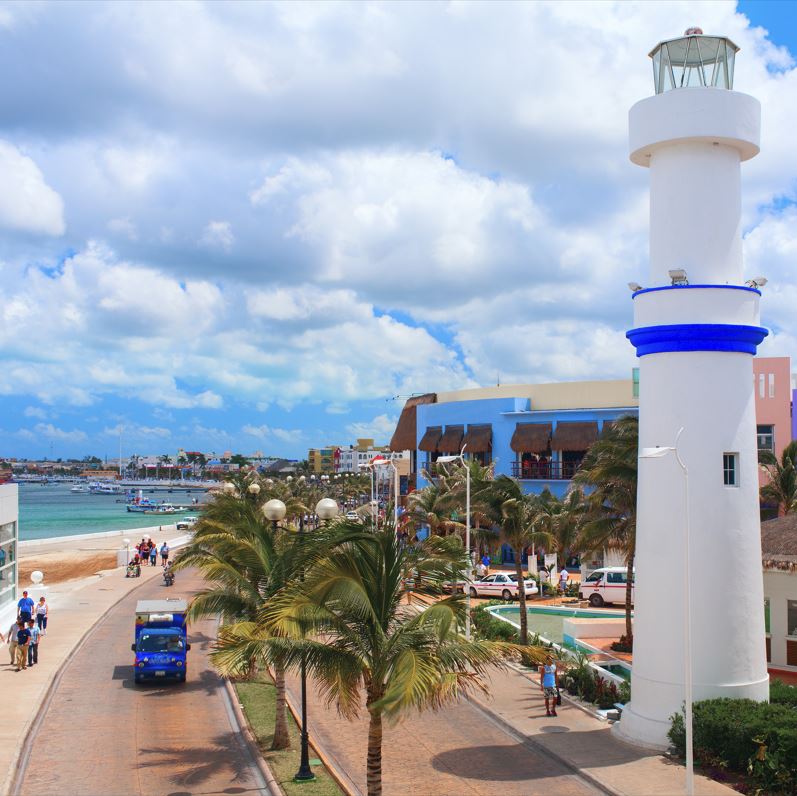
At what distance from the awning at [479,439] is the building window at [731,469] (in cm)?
3860

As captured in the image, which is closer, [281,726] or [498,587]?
[281,726]

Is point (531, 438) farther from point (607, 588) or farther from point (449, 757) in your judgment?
point (449, 757)

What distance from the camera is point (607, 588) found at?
117 feet

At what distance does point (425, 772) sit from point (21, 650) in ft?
40.0

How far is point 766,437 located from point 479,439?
54.4 feet

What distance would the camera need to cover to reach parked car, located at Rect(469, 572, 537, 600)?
38219mm

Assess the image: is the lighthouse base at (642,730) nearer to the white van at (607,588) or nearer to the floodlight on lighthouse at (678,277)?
the floodlight on lighthouse at (678,277)

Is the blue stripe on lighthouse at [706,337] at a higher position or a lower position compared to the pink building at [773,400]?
lower

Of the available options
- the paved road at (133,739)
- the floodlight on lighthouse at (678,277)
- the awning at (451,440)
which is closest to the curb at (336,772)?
the paved road at (133,739)

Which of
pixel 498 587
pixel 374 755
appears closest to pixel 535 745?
pixel 374 755

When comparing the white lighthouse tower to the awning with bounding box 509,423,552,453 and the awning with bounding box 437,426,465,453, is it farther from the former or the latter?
the awning with bounding box 437,426,465,453

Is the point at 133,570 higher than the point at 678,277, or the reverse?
the point at 678,277

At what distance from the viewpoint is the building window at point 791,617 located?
23469 millimetres

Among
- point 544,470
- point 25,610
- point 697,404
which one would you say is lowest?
point 25,610
